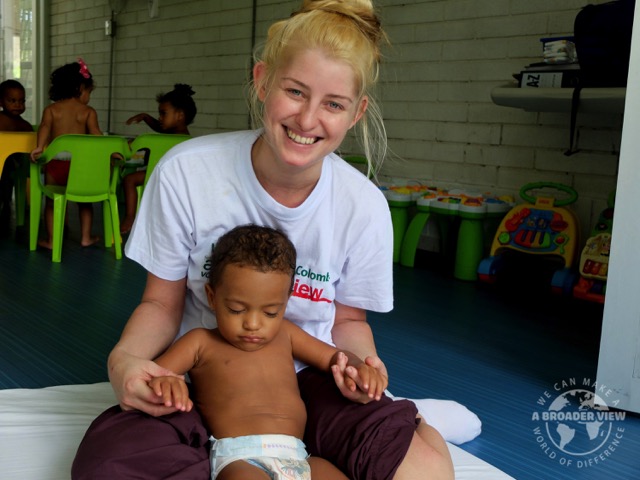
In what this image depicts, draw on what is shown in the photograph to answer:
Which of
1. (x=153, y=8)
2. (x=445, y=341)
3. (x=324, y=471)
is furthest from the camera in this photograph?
(x=153, y=8)

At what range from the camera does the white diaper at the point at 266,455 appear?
1367mm

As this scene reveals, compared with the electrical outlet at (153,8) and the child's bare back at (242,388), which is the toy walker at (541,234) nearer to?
the child's bare back at (242,388)

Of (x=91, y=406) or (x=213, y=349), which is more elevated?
(x=213, y=349)

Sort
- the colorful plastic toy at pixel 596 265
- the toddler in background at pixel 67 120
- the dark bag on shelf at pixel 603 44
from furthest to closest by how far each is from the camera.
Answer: the toddler in background at pixel 67 120 → the colorful plastic toy at pixel 596 265 → the dark bag on shelf at pixel 603 44

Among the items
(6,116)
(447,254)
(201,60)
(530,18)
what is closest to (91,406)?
(447,254)

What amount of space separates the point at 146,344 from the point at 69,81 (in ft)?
13.6

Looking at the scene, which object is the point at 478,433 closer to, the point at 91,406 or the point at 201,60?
the point at 91,406

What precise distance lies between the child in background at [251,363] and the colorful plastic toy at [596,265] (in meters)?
2.55

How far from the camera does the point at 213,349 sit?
155 centimetres

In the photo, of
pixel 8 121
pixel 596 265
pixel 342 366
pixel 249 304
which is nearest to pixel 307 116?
pixel 249 304

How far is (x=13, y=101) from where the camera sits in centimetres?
579

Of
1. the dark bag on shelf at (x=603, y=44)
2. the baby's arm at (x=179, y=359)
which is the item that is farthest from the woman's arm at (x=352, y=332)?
the dark bag on shelf at (x=603, y=44)

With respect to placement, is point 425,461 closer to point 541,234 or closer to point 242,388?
point 242,388

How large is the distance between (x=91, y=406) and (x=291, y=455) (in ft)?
2.78
